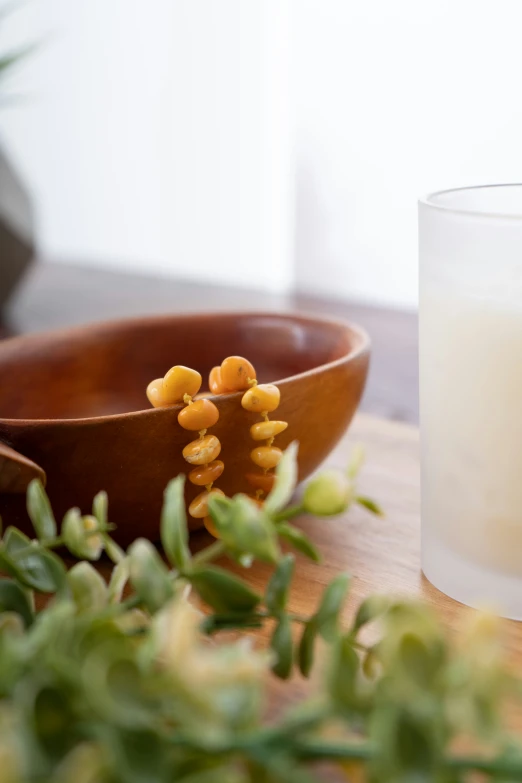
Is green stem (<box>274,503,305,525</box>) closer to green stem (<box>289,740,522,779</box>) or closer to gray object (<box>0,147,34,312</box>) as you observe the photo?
green stem (<box>289,740,522,779</box>)

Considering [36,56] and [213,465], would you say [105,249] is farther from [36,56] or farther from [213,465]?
[213,465]

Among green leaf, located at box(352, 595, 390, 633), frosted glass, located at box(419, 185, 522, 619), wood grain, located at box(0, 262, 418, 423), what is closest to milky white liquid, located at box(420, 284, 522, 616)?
frosted glass, located at box(419, 185, 522, 619)

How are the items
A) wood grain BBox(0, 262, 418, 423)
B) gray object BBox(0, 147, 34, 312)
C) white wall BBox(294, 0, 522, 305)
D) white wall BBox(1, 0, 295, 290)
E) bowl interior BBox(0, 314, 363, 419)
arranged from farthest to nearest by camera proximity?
white wall BBox(1, 0, 295, 290) < gray object BBox(0, 147, 34, 312) < white wall BBox(294, 0, 522, 305) < wood grain BBox(0, 262, 418, 423) < bowl interior BBox(0, 314, 363, 419)

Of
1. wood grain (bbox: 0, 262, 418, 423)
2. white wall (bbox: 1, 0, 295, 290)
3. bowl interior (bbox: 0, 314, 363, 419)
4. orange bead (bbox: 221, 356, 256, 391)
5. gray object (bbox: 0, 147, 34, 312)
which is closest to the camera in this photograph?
orange bead (bbox: 221, 356, 256, 391)

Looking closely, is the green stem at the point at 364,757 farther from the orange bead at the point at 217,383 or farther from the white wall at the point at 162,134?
the white wall at the point at 162,134

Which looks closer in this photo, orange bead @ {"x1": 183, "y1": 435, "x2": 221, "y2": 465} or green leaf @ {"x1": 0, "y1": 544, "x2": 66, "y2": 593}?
green leaf @ {"x1": 0, "y1": 544, "x2": 66, "y2": 593}

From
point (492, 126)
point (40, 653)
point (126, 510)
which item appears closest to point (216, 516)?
point (40, 653)

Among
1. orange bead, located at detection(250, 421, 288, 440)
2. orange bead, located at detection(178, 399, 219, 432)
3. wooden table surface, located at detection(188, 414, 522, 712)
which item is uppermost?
orange bead, located at detection(178, 399, 219, 432)

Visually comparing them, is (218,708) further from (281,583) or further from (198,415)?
(198,415)
